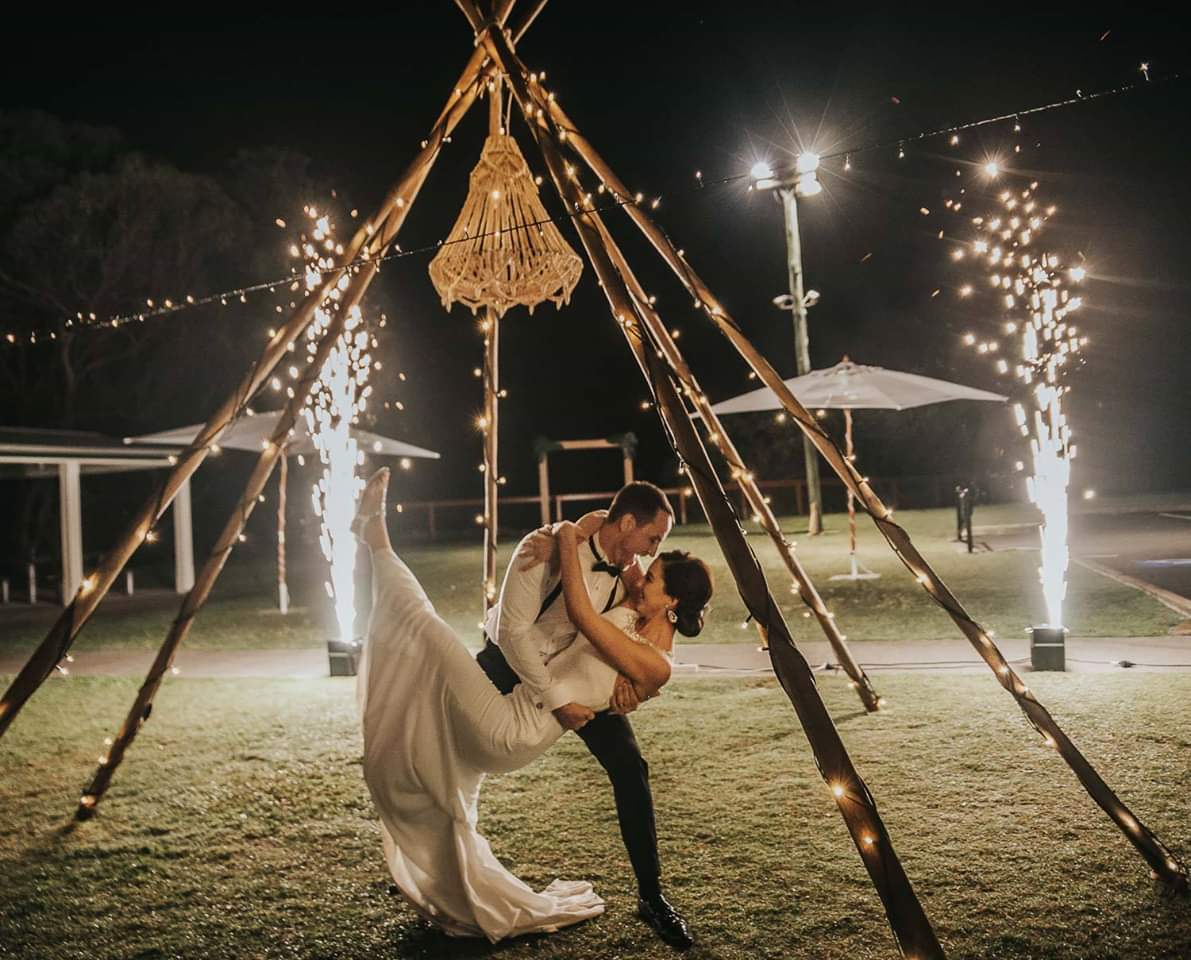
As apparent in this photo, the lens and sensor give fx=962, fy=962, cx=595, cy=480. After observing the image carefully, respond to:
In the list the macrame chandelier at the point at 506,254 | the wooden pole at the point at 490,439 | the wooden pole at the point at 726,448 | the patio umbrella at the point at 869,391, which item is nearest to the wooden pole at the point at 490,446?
the wooden pole at the point at 490,439

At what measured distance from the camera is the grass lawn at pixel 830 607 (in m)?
9.59

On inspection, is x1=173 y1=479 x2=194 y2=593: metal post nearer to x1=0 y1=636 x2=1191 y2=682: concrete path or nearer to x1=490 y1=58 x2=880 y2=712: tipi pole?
x1=0 y1=636 x2=1191 y2=682: concrete path

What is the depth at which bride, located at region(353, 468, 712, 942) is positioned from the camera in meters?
3.52

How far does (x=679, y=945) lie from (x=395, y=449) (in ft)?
39.3

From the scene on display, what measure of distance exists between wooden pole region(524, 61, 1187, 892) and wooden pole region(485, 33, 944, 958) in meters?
0.56

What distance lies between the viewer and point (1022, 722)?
19.9 feet

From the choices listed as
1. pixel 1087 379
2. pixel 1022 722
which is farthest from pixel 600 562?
pixel 1087 379

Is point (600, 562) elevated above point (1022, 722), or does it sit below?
above

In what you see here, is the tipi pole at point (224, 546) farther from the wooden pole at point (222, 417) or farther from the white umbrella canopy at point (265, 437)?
the white umbrella canopy at point (265, 437)

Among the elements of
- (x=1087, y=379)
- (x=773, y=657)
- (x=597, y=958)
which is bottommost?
(x=597, y=958)

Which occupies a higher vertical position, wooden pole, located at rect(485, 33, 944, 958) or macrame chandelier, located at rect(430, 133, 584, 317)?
macrame chandelier, located at rect(430, 133, 584, 317)

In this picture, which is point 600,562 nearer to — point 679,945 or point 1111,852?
point 679,945

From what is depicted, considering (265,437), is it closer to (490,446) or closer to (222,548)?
(490,446)

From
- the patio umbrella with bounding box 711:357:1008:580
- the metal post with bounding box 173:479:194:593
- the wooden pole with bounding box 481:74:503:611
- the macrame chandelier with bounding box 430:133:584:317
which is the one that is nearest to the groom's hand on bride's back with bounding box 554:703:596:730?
the wooden pole with bounding box 481:74:503:611
